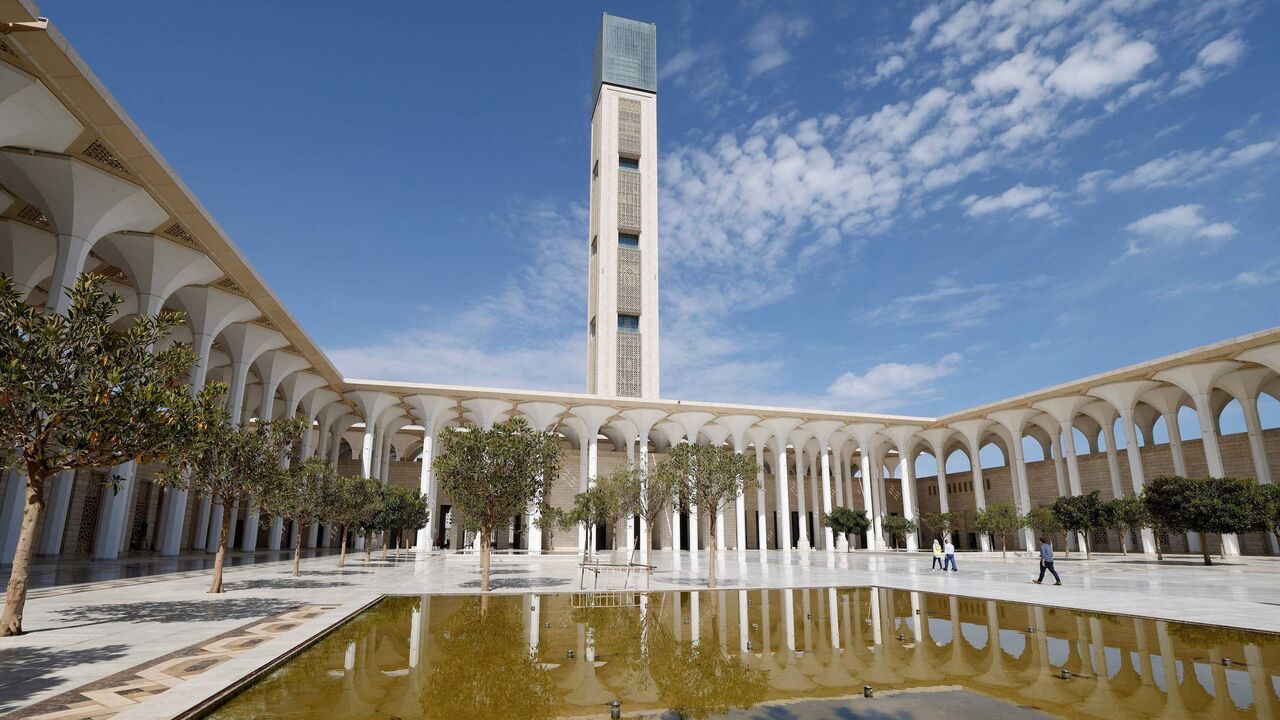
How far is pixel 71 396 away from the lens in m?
7.83

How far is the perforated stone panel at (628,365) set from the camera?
4684 centimetres

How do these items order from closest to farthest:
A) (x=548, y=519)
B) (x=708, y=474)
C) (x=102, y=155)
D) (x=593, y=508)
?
1. (x=102, y=155)
2. (x=708, y=474)
3. (x=548, y=519)
4. (x=593, y=508)

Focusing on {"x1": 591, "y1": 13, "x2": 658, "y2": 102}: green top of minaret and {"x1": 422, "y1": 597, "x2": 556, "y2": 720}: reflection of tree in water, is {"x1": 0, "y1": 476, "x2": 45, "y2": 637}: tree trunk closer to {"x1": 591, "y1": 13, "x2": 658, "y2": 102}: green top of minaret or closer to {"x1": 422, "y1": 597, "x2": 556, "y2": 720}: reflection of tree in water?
{"x1": 422, "y1": 597, "x2": 556, "y2": 720}: reflection of tree in water

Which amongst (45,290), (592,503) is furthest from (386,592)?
(45,290)

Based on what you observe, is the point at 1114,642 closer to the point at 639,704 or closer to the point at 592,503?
the point at 639,704

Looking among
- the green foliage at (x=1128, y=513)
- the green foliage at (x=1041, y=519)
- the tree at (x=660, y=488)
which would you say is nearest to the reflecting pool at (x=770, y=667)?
the tree at (x=660, y=488)

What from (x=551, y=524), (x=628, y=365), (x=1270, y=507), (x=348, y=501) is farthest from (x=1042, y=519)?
(x=348, y=501)

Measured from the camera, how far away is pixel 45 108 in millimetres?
13531

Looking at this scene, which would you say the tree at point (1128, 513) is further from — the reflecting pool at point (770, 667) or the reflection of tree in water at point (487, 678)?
the reflection of tree in water at point (487, 678)

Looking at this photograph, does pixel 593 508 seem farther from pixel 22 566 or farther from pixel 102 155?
pixel 22 566

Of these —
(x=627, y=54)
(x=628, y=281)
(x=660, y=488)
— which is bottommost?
(x=660, y=488)

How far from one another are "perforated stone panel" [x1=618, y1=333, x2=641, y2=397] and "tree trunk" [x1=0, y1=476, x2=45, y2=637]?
126ft

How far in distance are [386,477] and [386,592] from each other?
100 ft

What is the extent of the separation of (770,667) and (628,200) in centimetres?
4611
